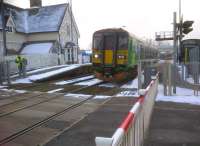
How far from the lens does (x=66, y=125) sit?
8.35 m

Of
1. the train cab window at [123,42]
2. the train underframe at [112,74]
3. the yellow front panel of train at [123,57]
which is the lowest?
the train underframe at [112,74]

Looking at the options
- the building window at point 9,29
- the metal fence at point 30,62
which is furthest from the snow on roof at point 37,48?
the building window at point 9,29

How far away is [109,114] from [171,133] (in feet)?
9.39

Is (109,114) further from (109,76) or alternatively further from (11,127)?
(109,76)

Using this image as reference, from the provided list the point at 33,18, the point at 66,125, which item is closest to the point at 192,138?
the point at 66,125

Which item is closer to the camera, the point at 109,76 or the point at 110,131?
the point at 110,131

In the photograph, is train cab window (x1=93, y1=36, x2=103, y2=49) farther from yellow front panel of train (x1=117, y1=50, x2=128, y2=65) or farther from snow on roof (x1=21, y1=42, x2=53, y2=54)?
snow on roof (x1=21, y1=42, x2=53, y2=54)

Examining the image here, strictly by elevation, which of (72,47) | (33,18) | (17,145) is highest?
(33,18)

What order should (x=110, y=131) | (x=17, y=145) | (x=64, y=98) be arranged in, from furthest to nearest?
(x=64, y=98), (x=110, y=131), (x=17, y=145)

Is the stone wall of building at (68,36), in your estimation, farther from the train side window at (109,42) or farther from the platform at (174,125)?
the platform at (174,125)

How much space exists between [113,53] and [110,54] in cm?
22

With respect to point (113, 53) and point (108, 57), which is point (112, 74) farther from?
point (113, 53)

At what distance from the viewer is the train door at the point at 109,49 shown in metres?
19.5

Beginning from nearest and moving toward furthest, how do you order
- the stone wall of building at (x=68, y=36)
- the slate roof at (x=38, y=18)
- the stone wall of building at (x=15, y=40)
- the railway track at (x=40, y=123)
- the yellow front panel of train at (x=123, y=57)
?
1. the railway track at (x=40, y=123)
2. the yellow front panel of train at (x=123, y=57)
3. the stone wall of building at (x=15, y=40)
4. the slate roof at (x=38, y=18)
5. the stone wall of building at (x=68, y=36)
